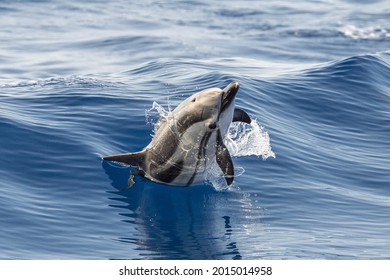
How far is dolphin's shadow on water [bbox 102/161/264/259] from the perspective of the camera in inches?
597

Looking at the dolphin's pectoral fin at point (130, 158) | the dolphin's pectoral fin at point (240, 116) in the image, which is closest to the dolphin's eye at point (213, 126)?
the dolphin's pectoral fin at point (240, 116)

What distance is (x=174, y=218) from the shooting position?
1673 cm

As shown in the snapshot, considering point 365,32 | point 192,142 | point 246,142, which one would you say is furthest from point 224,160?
point 365,32

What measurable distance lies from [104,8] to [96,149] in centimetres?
2433

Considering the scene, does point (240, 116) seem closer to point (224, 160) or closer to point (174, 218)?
point (224, 160)

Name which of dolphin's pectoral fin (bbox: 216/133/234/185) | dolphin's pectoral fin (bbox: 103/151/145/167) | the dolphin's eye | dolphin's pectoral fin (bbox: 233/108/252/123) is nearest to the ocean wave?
dolphin's pectoral fin (bbox: 233/108/252/123)

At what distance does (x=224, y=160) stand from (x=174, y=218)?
1.38 m

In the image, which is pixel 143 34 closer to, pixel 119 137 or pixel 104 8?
pixel 104 8

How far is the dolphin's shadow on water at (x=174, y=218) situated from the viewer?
49.8ft

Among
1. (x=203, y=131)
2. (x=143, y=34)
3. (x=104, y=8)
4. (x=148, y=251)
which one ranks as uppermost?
(x=104, y=8)

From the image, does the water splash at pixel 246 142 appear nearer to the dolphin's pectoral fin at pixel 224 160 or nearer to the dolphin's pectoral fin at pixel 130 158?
the dolphin's pectoral fin at pixel 130 158

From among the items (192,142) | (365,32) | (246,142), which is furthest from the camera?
(365,32)

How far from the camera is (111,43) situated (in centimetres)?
3450

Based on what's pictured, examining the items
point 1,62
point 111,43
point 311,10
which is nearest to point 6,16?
point 111,43
